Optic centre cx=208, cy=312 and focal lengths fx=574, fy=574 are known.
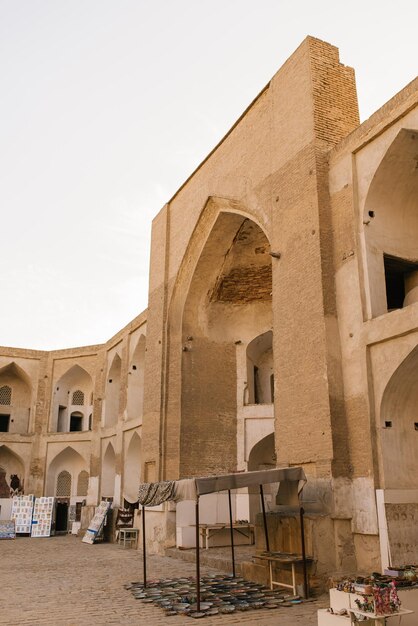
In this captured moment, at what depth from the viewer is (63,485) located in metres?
25.1

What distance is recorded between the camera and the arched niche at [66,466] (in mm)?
24766

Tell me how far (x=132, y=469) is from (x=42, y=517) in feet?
14.7

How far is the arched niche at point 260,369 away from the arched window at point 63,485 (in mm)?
12013

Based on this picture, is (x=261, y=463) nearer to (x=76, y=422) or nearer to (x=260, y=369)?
(x=260, y=369)

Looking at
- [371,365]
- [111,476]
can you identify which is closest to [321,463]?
[371,365]

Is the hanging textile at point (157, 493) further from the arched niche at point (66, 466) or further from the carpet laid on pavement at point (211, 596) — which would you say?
the arched niche at point (66, 466)

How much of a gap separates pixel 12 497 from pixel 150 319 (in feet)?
40.0

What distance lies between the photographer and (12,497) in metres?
24.2

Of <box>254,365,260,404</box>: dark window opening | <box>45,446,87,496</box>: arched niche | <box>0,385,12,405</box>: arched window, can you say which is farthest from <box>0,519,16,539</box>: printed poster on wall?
<box>254,365,260,404</box>: dark window opening

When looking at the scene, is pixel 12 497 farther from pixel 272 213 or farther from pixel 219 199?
pixel 272 213

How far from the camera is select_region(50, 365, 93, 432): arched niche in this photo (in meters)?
26.1

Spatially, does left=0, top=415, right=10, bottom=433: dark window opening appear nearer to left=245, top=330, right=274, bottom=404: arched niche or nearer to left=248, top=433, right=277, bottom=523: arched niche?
→ left=245, top=330, right=274, bottom=404: arched niche

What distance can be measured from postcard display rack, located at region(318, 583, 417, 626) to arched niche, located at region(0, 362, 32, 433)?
22417mm

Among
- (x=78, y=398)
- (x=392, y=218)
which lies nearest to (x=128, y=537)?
(x=78, y=398)
